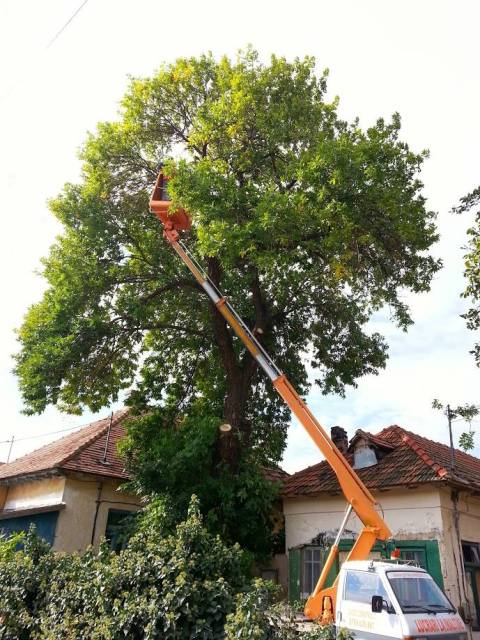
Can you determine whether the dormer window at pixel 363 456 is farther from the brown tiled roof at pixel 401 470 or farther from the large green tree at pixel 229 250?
the large green tree at pixel 229 250

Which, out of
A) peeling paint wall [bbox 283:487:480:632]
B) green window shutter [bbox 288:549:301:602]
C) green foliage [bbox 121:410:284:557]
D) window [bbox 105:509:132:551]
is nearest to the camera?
peeling paint wall [bbox 283:487:480:632]

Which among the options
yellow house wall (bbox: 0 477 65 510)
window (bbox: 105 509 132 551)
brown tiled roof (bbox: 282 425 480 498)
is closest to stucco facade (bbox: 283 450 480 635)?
brown tiled roof (bbox: 282 425 480 498)

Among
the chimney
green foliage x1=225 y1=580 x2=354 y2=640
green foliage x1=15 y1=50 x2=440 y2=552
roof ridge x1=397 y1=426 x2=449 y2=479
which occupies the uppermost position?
green foliage x1=15 y1=50 x2=440 y2=552

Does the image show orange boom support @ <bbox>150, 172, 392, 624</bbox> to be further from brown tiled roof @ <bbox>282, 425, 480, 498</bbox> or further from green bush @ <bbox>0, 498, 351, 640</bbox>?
green bush @ <bbox>0, 498, 351, 640</bbox>

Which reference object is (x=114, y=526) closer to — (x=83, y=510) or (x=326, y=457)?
(x=83, y=510)

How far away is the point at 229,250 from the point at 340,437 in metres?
8.28

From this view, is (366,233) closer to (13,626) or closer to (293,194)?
(293,194)

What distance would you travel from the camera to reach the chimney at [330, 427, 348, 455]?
652 inches

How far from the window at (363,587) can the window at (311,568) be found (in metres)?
5.77

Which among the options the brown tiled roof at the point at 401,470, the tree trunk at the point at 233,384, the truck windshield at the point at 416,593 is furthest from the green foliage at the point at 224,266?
the truck windshield at the point at 416,593

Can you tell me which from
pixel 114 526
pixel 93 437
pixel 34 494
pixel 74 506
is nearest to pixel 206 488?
pixel 114 526

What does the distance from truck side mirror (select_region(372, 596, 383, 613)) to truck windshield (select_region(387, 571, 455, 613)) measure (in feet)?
0.93

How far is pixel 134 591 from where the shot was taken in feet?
21.9

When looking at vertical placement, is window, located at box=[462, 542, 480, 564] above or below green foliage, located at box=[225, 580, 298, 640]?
above
